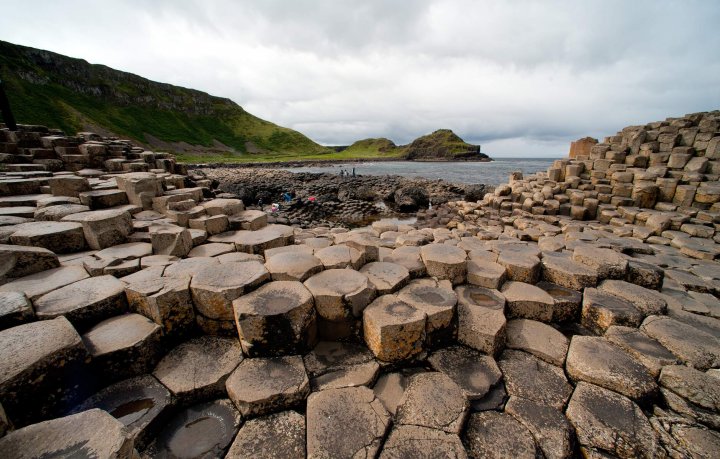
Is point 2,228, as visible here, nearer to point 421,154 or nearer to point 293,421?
point 293,421

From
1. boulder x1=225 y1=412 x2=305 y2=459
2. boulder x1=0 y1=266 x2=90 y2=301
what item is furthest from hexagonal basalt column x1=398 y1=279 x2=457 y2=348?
boulder x1=0 y1=266 x2=90 y2=301

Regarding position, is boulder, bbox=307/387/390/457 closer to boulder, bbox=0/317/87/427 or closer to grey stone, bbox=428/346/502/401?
grey stone, bbox=428/346/502/401

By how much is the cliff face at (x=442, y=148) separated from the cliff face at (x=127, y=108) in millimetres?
40352

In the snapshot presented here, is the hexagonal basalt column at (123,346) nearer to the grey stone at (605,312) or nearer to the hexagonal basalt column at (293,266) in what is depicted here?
the hexagonal basalt column at (293,266)

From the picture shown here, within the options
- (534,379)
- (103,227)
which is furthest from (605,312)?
(103,227)

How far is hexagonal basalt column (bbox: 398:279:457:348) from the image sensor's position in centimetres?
284

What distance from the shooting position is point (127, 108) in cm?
7212

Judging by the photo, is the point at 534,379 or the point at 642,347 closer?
the point at 534,379

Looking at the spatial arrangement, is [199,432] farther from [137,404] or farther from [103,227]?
[103,227]

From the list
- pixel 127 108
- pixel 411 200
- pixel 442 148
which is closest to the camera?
pixel 411 200

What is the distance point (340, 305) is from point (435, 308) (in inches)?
40.1

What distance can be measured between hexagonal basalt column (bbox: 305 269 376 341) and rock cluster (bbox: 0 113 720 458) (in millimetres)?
17

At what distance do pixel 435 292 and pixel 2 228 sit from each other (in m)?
5.99

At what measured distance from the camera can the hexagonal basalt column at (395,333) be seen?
2625 millimetres
